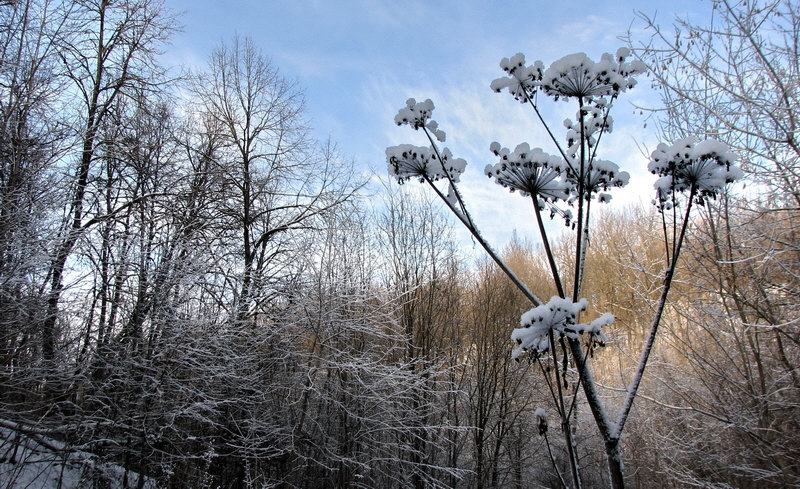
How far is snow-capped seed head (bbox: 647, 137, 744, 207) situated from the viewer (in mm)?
1681

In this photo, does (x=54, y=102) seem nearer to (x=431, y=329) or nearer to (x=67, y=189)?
(x=67, y=189)

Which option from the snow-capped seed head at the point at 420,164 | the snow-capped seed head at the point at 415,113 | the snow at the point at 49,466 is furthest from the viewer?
the snow at the point at 49,466

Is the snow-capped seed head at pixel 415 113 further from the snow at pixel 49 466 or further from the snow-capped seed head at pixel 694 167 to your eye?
the snow at pixel 49 466

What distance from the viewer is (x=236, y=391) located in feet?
28.4

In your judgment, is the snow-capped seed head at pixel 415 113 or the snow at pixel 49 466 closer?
the snow-capped seed head at pixel 415 113

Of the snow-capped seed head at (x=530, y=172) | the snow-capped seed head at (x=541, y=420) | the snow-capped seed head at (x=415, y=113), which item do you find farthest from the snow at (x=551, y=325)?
the snow-capped seed head at (x=415, y=113)

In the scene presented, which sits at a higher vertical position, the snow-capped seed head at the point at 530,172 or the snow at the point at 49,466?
the snow-capped seed head at the point at 530,172

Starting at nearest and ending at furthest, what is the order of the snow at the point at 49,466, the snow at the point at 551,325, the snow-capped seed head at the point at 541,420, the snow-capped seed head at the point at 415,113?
the snow at the point at 551,325, the snow-capped seed head at the point at 541,420, the snow-capped seed head at the point at 415,113, the snow at the point at 49,466

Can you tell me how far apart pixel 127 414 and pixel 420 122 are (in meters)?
7.38

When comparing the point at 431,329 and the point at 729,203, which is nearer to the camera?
the point at 729,203

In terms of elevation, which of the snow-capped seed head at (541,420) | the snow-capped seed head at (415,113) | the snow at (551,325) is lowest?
the snow-capped seed head at (541,420)

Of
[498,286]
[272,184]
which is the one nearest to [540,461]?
A: [498,286]

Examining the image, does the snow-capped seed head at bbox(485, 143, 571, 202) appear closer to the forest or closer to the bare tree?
the forest

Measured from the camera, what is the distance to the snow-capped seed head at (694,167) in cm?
168
